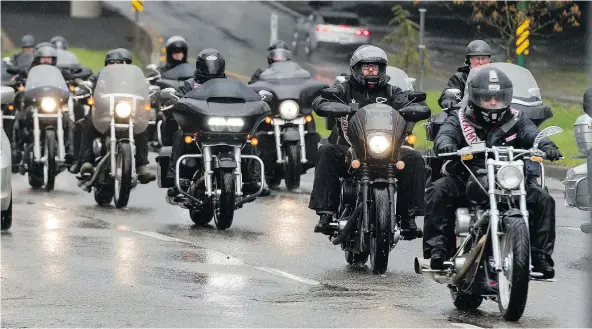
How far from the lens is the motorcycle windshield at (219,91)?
56.3ft

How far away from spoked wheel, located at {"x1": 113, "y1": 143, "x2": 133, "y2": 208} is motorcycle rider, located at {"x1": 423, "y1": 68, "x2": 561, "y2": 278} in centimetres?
770

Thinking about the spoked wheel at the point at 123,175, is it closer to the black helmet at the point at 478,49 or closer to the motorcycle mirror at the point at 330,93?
the black helmet at the point at 478,49

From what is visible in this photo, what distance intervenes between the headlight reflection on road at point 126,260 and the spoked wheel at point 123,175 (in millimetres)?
2907

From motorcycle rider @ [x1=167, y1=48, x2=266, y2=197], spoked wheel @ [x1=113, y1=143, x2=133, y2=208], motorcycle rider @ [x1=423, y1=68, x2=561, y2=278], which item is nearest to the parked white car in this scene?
motorcycle rider @ [x1=167, y1=48, x2=266, y2=197]

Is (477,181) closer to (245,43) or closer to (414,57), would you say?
(414,57)

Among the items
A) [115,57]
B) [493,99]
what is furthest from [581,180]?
[115,57]

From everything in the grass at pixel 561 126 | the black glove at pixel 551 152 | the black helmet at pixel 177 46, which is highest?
the black helmet at pixel 177 46

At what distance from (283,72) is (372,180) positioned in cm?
856

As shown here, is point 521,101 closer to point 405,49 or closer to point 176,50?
point 176,50

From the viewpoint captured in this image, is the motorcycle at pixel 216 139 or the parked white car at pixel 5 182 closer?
the parked white car at pixel 5 182

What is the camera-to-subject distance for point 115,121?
775 inches

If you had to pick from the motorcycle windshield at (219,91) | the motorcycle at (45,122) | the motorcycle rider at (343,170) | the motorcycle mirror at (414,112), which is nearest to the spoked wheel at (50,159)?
the motorcycle at (45,122)

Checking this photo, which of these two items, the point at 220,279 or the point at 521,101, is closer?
→ the point at 220,279

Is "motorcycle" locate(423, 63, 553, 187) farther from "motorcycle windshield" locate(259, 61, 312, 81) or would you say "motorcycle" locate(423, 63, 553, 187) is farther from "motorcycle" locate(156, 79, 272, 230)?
"motorcycle windshield" locate(259, 61, 312, 81)
